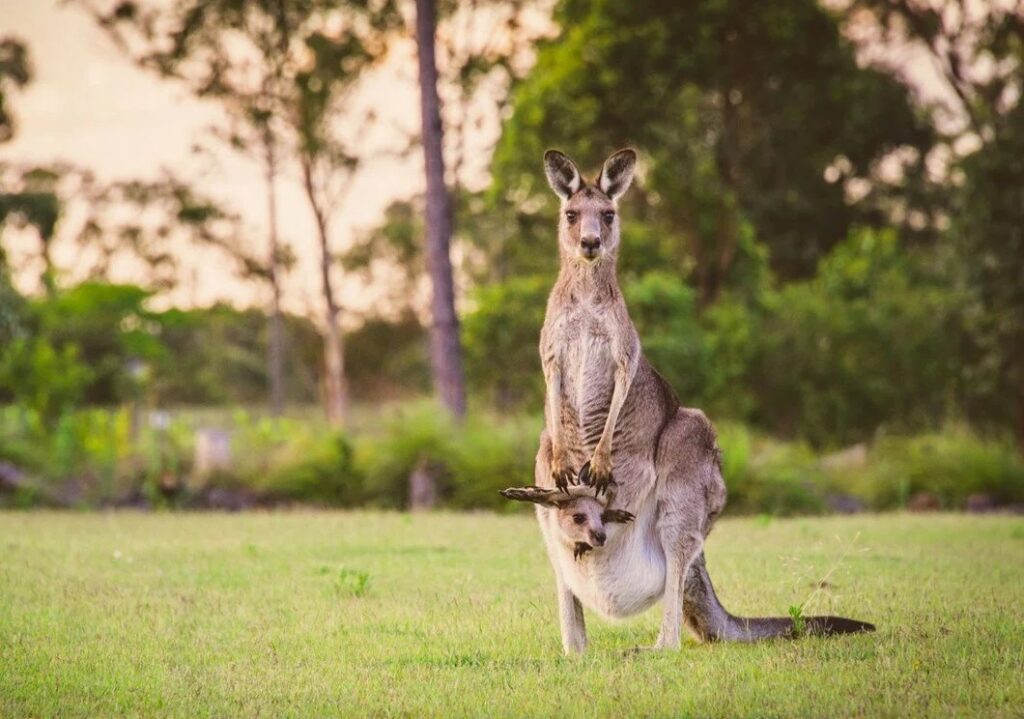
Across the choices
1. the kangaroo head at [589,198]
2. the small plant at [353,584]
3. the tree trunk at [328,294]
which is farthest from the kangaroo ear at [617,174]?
the tree trunk at [328,294]

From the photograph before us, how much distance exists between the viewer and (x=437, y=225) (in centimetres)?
1905

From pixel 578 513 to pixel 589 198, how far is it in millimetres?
1801

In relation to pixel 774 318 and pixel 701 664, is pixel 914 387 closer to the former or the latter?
pixel 774 318

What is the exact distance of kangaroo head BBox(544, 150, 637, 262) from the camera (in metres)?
7.31

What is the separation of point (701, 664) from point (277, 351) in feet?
85.8

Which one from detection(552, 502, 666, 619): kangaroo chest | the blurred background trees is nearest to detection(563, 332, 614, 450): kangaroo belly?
detection(552, 502, 666, 619): kangaroo chest

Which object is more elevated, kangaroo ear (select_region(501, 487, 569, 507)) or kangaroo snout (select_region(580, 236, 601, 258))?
kangaroo snout (select_region(580, 236, 601, 258))

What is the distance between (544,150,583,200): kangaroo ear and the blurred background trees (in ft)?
31.0

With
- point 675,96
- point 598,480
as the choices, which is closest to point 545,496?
point 598,480

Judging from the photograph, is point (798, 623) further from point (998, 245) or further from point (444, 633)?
point (998, 245)

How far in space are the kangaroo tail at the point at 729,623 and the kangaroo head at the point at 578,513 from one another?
0.60 m

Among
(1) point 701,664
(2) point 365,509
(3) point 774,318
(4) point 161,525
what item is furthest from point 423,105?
(1) point 701,664

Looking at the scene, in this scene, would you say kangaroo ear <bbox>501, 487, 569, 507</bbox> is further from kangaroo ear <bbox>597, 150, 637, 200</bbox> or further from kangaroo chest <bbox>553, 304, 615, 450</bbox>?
kangaroo ear <bbox>597, 150, 637, 200</bbox>

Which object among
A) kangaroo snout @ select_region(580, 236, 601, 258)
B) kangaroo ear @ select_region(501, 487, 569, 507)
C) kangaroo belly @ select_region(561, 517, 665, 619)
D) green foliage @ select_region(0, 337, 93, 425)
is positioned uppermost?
green foliage @ select_region(0, 337, 93, 425)
